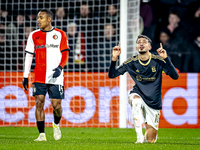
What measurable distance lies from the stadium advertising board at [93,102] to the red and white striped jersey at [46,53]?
2825mm

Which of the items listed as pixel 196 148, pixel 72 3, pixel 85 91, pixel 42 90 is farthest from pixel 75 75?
pixel 196 148

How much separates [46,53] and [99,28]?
345 cm

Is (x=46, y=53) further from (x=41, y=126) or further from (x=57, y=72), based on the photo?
(x=41, y=126)

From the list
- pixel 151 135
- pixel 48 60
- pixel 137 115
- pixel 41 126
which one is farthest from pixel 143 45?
pixel 41 126

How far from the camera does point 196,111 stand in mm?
7660

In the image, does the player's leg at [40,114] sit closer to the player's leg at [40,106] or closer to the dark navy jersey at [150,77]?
the player's leg at [40,106]

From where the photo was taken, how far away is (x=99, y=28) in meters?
8.42

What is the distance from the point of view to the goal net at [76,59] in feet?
25.9

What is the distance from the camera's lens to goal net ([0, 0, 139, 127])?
7.88m

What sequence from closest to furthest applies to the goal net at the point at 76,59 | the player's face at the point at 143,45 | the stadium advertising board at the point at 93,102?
1. the player's face at the point at 143,45
2. the stadium advertising board at the point at 93,102
3. the goal net at the point at 76,59

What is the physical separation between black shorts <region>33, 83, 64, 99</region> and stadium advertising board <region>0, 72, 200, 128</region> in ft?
9.16

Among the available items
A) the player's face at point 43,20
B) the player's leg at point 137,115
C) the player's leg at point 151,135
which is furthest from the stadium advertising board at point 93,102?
the player's leg at point 137,115

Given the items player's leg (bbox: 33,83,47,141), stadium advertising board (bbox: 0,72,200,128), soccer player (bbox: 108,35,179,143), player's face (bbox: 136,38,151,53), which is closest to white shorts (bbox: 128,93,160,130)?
soccer player (bbox: 108,35,179,143)

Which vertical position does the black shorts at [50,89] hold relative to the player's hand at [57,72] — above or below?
below
